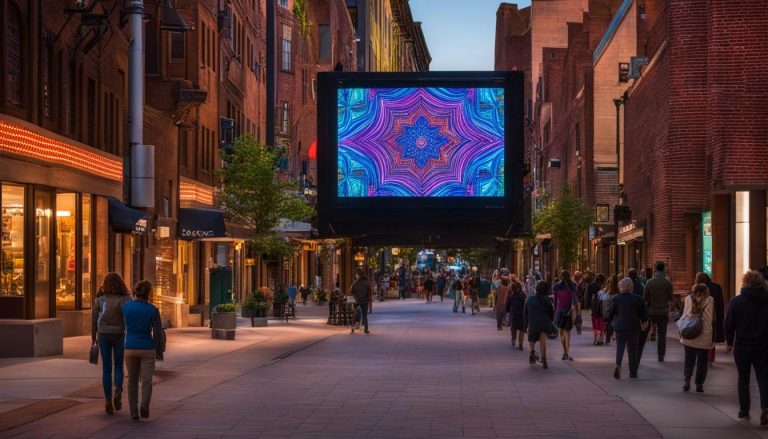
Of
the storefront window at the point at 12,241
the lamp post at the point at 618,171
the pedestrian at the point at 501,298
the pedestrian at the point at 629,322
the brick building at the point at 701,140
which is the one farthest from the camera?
the lamp post at the point at 618,171

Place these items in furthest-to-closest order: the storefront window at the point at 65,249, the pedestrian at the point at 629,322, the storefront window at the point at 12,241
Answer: the storefront window at the point at 65,249, the storefront window at the point at 12,241, the pedestrian at the point at 629,322

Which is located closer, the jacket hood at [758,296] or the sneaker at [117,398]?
the jacket hood at [758,296]

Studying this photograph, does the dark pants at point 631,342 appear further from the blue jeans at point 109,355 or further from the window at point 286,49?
the window at point 286,49

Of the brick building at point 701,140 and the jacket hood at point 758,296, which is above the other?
the brick building at point 701,140

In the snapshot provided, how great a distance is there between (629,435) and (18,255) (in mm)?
15439

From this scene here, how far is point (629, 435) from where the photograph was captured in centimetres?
1456

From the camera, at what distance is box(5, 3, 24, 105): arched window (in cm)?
2627

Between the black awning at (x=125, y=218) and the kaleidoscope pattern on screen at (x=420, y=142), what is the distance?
468 inches

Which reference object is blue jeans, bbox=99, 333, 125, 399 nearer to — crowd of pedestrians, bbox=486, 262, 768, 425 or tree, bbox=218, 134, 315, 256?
crowd of pedestrians, bbox=486, 262, 768, 425

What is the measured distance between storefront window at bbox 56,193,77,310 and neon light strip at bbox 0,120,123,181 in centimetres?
85

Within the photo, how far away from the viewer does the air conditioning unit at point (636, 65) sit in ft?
169

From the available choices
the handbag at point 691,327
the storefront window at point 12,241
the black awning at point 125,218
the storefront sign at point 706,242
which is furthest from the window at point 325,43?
the handbag at point 691,327

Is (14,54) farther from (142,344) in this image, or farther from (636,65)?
(636,65)

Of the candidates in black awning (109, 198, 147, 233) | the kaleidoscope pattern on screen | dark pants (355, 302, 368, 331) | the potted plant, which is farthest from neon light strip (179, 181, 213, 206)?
the potted plant
